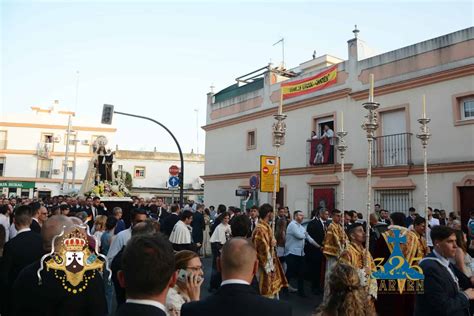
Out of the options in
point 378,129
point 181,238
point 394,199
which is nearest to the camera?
point 181,238

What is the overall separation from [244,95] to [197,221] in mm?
12009

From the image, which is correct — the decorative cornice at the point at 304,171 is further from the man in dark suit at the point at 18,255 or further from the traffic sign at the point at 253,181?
the man in dark suit at the point at 18,255

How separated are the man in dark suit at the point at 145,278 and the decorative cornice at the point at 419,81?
575 inches

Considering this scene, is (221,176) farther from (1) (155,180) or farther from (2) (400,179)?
(1) (155,180)

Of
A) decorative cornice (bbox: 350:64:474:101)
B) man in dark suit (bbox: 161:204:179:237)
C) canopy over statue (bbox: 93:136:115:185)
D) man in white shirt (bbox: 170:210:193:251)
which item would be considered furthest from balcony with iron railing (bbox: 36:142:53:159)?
man in white shirt (bbox: 170:210:193:251)

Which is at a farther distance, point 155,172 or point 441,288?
point 155,172

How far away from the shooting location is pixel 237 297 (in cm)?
246

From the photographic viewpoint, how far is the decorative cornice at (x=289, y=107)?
1777cm

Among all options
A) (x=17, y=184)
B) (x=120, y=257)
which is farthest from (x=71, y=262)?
(x=17, y=184)

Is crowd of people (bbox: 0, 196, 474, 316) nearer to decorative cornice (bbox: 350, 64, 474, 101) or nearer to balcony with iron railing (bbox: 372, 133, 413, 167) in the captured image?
balcony with iron railing (bbox: 372, 133, 413, 167)

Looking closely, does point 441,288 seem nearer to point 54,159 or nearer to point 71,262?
point 71,262

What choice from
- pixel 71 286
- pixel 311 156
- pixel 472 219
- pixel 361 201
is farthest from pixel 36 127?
pixel 71 286

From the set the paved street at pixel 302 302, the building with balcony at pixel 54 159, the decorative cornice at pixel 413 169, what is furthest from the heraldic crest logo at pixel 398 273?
the building with balcony at pixel 54 159

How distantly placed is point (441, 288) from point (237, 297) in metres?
2.27
